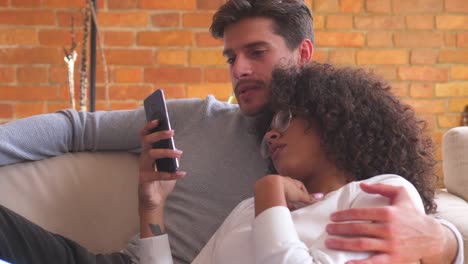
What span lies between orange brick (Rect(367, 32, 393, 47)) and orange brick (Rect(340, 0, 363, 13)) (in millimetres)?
134

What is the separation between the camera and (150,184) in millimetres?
1448

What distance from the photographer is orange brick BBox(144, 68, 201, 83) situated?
3002mm

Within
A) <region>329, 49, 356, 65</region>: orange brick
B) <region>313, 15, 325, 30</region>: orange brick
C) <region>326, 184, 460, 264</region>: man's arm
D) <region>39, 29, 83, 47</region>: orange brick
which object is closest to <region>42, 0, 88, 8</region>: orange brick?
<region>39, 29, 83, 47</region>: orange brick

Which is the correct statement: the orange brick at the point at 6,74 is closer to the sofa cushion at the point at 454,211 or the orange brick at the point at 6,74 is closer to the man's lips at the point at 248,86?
the man's lips at the point at 248,86

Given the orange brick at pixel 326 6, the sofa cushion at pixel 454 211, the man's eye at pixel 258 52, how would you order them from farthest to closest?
the orange brick at pixel 326 6
the man's eye at pixel 258 52
the sofa cushion at pixel 454 211

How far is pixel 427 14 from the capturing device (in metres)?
3.20

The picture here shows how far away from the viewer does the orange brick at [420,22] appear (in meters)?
3.18

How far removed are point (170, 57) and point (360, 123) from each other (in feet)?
6.26

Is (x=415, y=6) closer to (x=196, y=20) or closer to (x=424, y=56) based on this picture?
(x=424, y=56)

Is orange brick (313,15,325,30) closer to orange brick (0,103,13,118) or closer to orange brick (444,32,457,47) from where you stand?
orange brick (444,32,457,47)

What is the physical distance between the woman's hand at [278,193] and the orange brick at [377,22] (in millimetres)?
2169

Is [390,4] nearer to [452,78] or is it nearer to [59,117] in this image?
[452,78]

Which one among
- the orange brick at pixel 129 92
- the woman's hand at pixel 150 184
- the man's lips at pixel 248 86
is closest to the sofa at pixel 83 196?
the woman's hand at pixel 150 184

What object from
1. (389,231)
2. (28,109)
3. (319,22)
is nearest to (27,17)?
(28,109)
